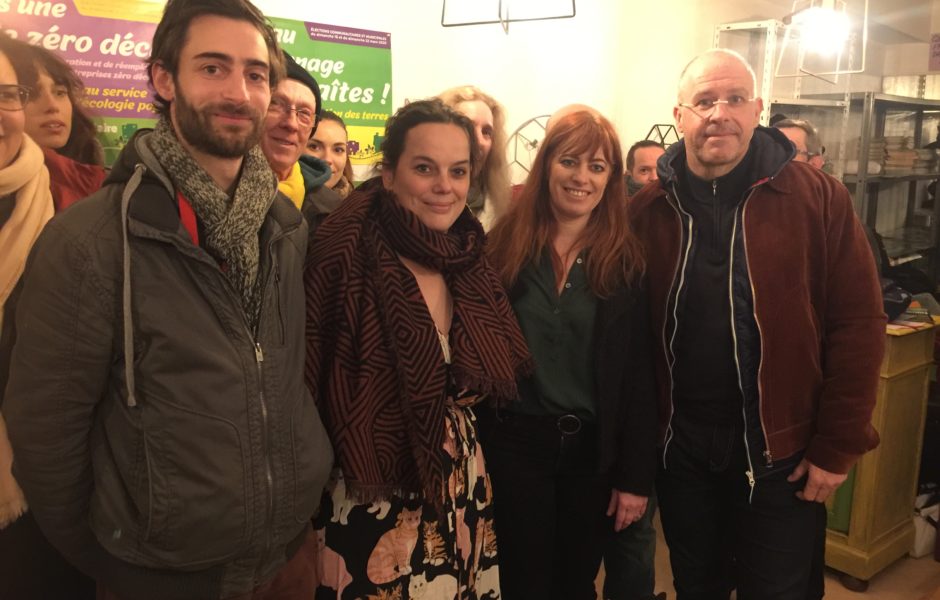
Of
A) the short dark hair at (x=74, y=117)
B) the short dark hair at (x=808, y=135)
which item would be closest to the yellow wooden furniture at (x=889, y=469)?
the short dark hair at (x=808, y=135)

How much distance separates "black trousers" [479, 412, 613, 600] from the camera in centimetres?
170

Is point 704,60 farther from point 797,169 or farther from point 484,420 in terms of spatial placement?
point 484,420

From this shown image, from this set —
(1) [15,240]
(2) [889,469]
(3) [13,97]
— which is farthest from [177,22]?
(2) [889,469]

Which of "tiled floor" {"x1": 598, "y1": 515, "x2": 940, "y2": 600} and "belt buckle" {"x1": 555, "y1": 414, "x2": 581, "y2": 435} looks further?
"tiled floor" {"x1": 598, "y1": 515, "x2": 940, "y2": 600}

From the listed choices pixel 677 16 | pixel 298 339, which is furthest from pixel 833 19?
pixel 298 339

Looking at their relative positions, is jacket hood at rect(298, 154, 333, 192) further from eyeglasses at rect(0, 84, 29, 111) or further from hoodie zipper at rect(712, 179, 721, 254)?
hoodie zipper at rect(712, 179, 721, 254)

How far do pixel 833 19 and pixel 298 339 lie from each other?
3.79m

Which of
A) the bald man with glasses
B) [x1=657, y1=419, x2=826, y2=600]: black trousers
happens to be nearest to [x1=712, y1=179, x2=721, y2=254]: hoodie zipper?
the bald man with glasses

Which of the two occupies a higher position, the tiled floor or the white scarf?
the white scarf

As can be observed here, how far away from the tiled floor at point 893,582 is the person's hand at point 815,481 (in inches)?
44.6

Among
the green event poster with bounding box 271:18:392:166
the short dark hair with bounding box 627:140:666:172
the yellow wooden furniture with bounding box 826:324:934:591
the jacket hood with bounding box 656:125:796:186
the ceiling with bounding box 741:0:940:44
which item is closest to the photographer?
the jacket hood with bounding box 656:125:796:186

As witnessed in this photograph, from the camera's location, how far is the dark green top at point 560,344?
1.70 m

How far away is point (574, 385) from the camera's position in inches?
67.1

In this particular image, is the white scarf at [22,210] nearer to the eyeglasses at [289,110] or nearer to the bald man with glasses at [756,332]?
the eyeglasses at [289,110]
